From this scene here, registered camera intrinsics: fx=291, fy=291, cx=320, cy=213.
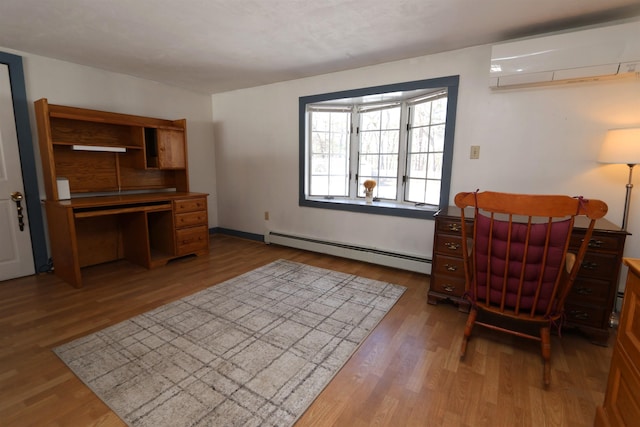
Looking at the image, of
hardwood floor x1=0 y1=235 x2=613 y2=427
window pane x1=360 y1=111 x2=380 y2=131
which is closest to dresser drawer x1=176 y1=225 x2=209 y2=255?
hardwood floor x1=0 y1=235 x2=613 y2=427

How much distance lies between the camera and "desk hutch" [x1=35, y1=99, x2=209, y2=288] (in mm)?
2730

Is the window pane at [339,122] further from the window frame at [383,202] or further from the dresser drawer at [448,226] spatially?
the dresser drawer at [448,226]

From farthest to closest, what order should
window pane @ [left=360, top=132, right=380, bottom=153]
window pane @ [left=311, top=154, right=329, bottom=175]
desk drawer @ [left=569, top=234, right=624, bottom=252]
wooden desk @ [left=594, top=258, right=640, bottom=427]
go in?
window pane @ [left=311, top=154, right=329, bottom=175] → window pane @ [left=360, top=132, right=380, bottom=153] → desk drawer @ [left=569, top=234, right=624, bottom=252] → wooden desk @ [left=594, top=258, right=640, bottom=427]

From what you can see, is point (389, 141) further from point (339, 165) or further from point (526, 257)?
point (526, 257)

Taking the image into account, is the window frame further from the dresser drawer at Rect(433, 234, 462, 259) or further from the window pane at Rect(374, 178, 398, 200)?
the dresser drawer at Rect(433, 234, 462, 259)

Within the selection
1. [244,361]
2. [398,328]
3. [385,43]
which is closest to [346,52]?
[385,43]

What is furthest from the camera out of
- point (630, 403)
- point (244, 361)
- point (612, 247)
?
point (612, 247)

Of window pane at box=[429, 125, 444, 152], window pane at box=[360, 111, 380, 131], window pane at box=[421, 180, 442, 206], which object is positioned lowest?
window pane at box=[421, 180, 442, 206]

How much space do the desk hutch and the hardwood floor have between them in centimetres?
59

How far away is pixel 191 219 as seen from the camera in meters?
3.49

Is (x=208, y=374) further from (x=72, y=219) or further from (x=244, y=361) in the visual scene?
(x=72, y=219)

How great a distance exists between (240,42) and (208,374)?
255cm

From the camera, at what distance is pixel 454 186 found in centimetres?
282

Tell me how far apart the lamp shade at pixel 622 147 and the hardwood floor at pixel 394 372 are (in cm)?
123
